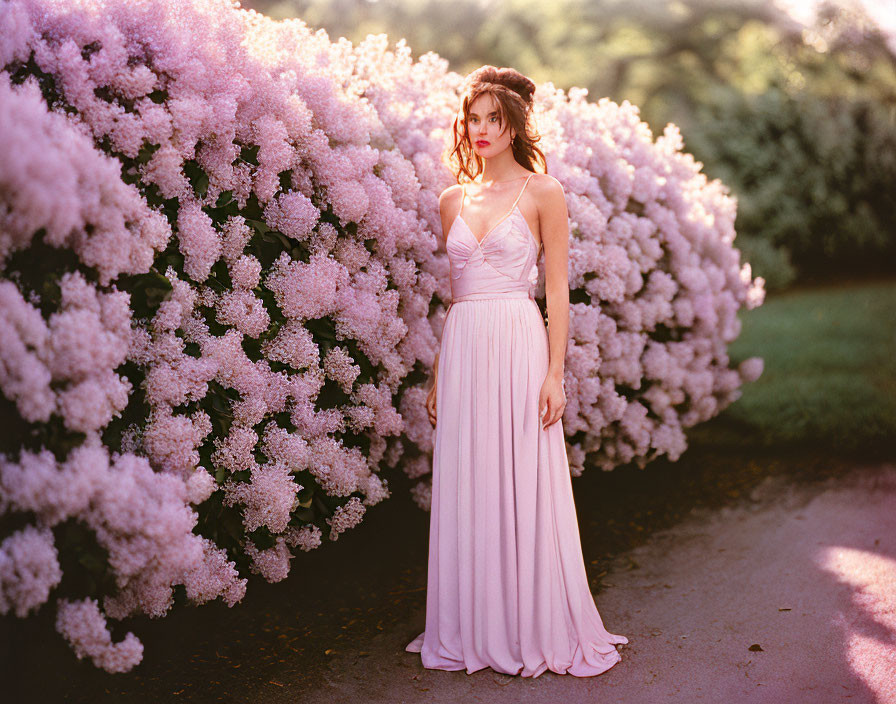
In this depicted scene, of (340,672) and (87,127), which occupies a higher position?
(87,127)

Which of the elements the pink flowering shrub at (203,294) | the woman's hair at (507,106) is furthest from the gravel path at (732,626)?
the woman's hair at (507,106)

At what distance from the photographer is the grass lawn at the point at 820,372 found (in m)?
7.66

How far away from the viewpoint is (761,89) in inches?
575

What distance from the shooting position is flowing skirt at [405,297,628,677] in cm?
358

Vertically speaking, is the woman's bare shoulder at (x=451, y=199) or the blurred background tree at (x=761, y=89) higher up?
the blurred background tree at (x=761, y=89)

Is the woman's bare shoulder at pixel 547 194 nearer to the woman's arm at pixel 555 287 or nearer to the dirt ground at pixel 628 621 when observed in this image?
the woman's arm at pixel 555 287

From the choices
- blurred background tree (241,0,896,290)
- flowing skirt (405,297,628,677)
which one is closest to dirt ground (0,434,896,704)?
flowing skirt (405,297,628,677)

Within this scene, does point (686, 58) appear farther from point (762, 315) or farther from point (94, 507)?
point (94, 507)

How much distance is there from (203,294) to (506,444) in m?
1.38

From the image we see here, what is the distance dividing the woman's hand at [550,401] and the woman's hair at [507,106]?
0.98m

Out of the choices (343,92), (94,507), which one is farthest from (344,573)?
(343,92)

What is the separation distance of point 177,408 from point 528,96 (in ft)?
6.56

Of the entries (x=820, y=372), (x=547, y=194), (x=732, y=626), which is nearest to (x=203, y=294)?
(x=547, y=194)

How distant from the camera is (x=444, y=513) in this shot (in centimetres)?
367
